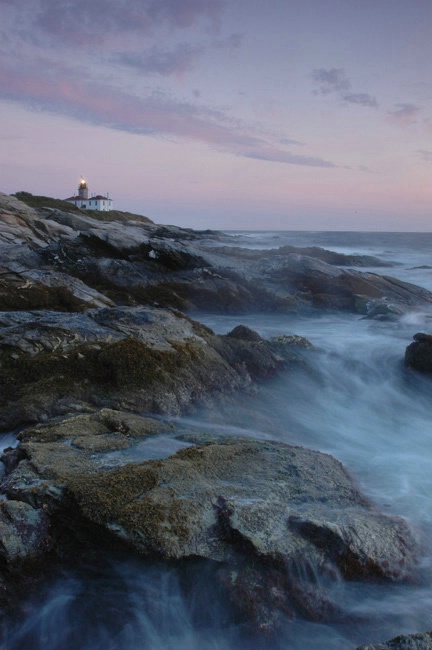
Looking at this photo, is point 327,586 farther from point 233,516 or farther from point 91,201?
point 91,201

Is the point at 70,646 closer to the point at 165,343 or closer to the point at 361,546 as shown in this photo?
the point at 361,546

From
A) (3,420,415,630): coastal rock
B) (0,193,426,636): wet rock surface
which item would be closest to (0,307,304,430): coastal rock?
(0,193,426,636): wet rock surface

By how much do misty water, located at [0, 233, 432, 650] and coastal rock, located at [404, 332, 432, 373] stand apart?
1.07 feet

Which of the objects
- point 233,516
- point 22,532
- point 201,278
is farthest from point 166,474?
point 201,278

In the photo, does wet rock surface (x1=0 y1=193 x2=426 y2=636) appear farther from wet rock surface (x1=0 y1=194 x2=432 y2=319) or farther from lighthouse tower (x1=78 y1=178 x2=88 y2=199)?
lighthouse tower (x1=78 y1=178 x2=88 y2=199)

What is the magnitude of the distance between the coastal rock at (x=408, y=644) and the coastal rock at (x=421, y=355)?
8.80 meters

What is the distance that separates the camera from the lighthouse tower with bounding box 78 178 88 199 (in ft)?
272

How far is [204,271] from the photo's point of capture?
1902 cm

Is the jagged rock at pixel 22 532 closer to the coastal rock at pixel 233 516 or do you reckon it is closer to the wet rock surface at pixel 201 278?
the coastal rock at pixel 233 516

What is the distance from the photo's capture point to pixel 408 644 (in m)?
3.41

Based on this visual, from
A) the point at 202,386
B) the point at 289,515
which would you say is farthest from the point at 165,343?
the point at 289,515

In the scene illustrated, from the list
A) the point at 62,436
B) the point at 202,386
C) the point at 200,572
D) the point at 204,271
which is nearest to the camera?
the point at 200,572

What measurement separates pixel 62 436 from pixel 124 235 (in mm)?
15513

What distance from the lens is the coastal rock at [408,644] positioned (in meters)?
3.39
